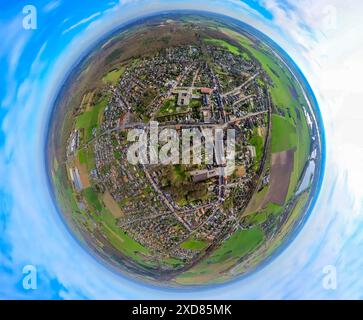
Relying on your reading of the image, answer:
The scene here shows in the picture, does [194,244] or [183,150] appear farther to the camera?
[194,244]

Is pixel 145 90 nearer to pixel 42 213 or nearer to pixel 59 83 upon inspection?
pixel 59 83

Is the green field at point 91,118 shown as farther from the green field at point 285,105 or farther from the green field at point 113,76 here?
A: the green field at point 285,105

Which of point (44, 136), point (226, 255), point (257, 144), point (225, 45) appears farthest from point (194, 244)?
point (44, 136)

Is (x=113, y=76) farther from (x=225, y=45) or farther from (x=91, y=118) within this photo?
(x=225, y=45)

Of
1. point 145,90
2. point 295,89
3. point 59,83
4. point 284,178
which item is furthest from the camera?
point 59,83

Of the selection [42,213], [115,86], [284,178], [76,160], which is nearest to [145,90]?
[115,86]

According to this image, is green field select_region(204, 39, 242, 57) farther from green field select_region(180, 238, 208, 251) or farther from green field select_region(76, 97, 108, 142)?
green field select_region(180, 238, 208, 251)

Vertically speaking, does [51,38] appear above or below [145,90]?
above

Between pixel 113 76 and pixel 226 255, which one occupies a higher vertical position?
pixel 113 76

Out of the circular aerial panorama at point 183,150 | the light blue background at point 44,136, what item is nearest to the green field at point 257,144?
the circular aerial panorama at point 183,150
